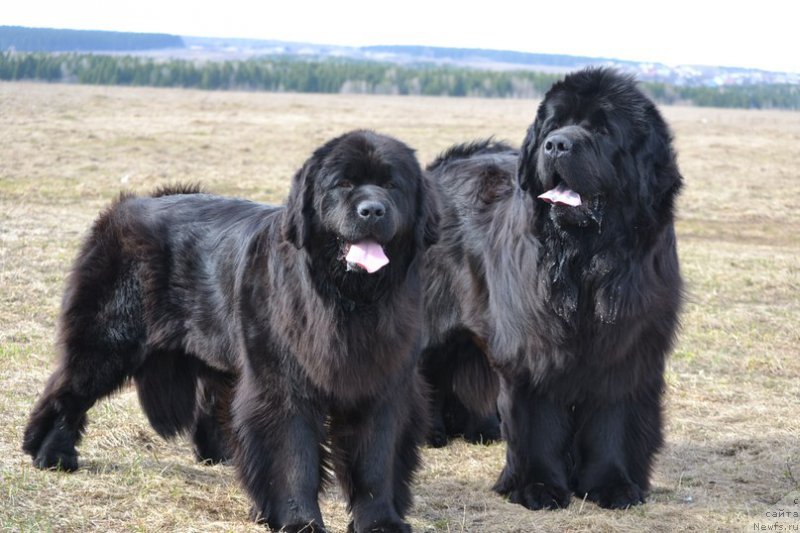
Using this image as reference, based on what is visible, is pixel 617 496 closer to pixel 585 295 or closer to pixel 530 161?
pixel 585 295

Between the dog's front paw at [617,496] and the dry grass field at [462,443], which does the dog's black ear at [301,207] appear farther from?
the dog's front paw at [617,496]

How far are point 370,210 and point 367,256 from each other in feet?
0.62

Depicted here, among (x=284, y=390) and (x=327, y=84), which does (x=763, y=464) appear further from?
(x=327, y=84)

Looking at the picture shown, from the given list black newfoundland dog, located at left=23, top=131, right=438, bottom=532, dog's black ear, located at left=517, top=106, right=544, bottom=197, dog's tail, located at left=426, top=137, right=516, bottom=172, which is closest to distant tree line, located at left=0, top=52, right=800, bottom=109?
dog's tail, located at left=426, top=137, right=516, bottom=172

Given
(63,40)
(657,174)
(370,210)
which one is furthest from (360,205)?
(63,40)

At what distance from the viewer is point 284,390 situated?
4.07m

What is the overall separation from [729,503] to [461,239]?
1846mm

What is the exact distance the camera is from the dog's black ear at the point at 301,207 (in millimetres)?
3957

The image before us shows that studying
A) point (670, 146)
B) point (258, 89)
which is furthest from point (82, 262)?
point (258, 89)

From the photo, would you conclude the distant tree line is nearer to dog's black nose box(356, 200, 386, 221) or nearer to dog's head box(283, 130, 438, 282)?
dog's head box(283, 130, 438, 282)

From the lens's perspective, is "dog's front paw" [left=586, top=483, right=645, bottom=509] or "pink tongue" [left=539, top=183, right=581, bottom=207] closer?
"pink tongue" [left=539, top=183, right=581, bottom=207]

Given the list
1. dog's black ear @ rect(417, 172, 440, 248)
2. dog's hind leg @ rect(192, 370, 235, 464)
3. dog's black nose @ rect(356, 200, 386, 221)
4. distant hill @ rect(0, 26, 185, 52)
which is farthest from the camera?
distant hill @ rect(0, 26, 185, 52)

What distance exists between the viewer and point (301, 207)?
396 cm

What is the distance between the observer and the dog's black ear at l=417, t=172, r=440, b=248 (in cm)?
414
